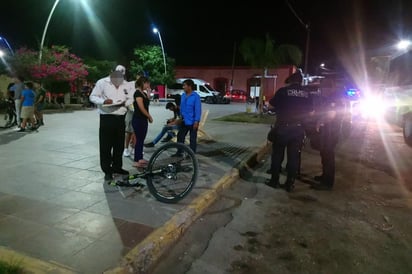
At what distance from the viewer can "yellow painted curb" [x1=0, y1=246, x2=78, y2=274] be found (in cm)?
317

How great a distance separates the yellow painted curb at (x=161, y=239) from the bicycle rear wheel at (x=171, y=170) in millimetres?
304

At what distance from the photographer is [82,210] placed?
185 inches

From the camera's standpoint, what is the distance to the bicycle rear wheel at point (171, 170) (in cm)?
514

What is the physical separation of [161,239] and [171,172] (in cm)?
140

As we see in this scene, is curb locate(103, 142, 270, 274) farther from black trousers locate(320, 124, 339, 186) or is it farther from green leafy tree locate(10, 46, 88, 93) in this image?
green leafy tree locate(10, 46, 88, 93)

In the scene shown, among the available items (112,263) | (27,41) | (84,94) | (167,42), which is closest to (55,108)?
(84,94)

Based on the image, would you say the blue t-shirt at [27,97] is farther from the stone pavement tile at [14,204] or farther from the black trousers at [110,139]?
the stone pavement tile at [14,204]

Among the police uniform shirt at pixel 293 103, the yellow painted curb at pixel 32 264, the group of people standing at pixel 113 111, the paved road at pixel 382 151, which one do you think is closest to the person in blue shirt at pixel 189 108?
the group of people standing at pixel 113 111

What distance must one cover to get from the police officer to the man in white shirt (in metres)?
2.43

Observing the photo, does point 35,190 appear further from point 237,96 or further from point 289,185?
point 237,96

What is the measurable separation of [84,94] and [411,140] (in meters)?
21.5

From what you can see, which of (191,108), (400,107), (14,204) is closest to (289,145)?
(191,108)

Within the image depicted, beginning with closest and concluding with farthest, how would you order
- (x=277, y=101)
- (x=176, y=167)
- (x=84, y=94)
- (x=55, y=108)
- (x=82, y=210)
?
(x=82, y=210) → (x=176, y=167) → (x=277, y=101) → (x=55, y=108) → (x=84, y=94)

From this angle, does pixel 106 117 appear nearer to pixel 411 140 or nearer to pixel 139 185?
pixel 139 185
